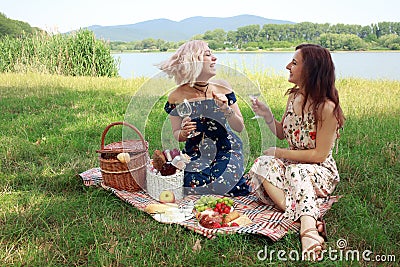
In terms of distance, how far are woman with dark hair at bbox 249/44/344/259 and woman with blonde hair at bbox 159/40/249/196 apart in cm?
29

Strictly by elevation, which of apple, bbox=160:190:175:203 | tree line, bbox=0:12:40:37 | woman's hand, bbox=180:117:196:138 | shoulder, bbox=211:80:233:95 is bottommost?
apple, bbox=160:190:175:203

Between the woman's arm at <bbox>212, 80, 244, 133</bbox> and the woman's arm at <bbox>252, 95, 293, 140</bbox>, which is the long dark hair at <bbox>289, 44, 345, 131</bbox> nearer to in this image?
the woman's arm at <bbox>252, 95, 293, 140</bbox>

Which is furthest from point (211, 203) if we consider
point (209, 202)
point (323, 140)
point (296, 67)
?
point (296, 67)

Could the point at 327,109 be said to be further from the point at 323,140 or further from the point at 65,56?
the point at 65,56

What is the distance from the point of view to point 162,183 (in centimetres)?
321

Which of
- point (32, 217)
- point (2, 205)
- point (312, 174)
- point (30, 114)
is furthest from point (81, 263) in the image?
point (30, 114)

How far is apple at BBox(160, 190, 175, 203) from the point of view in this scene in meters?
3.17

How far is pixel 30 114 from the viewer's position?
6.05 metres

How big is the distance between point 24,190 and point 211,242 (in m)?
1.74

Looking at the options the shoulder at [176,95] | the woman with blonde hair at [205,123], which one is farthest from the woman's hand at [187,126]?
the shoulder at [176,95]

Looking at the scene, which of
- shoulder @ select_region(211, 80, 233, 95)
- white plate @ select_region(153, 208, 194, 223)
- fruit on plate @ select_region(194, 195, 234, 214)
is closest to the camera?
white plate @ select_region(153, 208, 194, 223)

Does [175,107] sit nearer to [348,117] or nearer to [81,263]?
[81,263]

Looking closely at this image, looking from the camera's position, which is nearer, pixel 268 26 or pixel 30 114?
pixel 30 114

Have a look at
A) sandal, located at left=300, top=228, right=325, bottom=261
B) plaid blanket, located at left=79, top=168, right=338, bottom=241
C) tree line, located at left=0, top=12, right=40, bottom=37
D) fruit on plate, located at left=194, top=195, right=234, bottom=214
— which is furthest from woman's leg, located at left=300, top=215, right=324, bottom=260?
tree line, located at left=0, top=12, right=40, bottom=37
